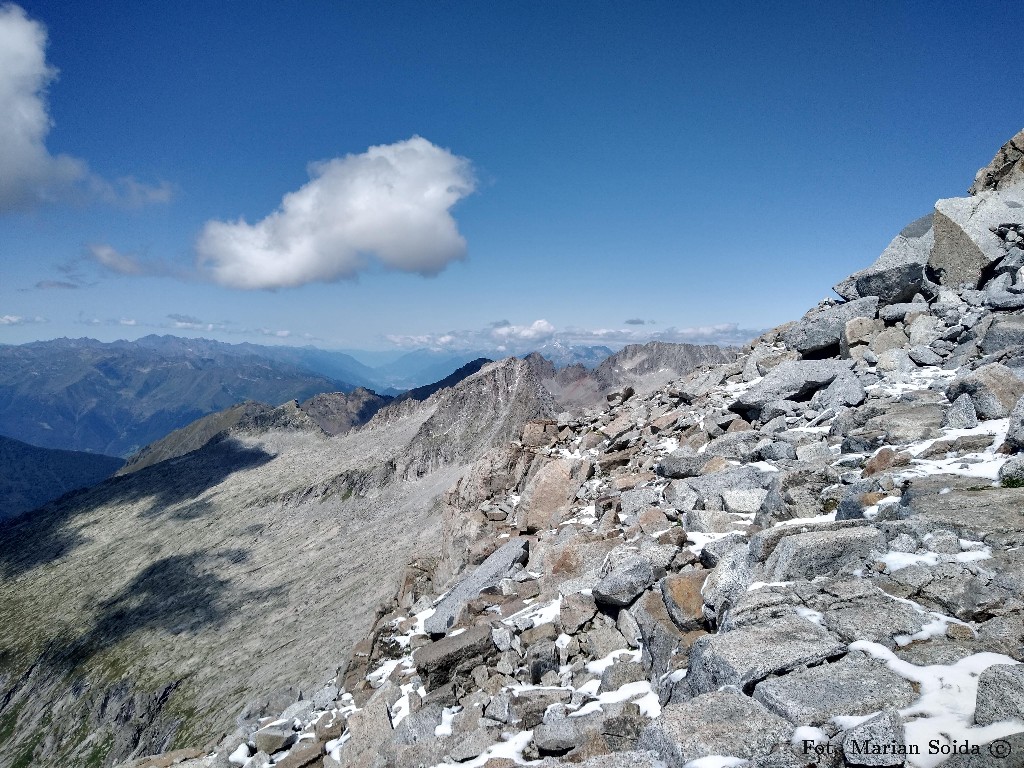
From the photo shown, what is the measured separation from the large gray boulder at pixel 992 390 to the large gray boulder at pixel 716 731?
13319mm

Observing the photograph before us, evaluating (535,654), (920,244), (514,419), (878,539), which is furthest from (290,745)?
(514,419)

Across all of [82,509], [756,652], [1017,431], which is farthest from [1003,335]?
[82,509]

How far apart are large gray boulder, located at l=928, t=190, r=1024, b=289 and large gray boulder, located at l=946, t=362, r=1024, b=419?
12.3 m

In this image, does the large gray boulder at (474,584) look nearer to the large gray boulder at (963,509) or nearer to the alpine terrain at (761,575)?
the alpine terrain at (761,575)

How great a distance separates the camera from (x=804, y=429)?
19062 mm

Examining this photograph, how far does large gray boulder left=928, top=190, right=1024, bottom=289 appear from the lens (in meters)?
24.3

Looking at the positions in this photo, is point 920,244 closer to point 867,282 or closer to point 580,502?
point 867,282

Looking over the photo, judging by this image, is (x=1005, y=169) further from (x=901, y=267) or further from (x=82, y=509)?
(x=82, y=509)

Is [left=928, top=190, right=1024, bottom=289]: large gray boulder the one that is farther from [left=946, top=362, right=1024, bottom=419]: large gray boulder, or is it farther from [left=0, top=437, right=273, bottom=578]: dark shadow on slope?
[left=0, top=437, right=273, bottom=578]: dark shadow on slope

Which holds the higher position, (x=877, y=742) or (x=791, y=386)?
(x=791, y=386)

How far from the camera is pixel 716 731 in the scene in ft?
22.9

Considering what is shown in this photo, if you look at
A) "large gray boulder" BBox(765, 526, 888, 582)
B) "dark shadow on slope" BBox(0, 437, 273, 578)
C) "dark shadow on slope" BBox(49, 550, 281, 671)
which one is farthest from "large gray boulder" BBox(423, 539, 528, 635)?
"dark shadow on slope" BBox(0, 437, 273, 578)

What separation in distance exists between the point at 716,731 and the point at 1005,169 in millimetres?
39103

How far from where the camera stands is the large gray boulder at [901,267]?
25781mm
